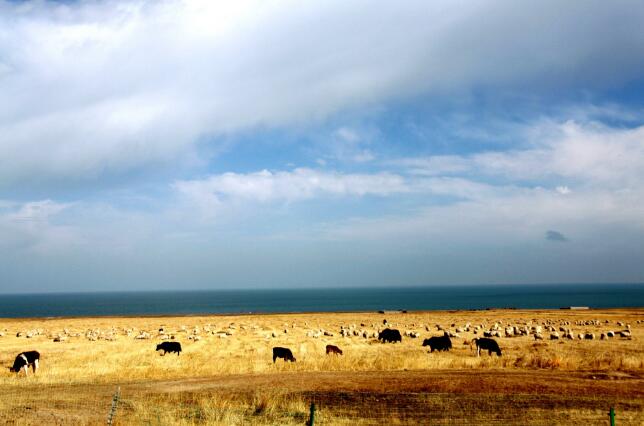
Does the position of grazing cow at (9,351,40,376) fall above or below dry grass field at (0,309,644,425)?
above

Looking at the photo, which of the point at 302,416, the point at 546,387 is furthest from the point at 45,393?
the point at 546,387

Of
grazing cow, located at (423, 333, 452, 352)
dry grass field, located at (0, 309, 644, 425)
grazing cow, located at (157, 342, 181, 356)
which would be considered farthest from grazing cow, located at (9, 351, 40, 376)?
grazing cow, located at (423, 333, 452, 352)

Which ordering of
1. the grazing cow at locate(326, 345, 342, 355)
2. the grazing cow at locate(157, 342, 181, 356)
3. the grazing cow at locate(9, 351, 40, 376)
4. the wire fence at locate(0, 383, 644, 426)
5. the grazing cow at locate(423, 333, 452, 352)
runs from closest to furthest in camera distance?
the wire fence at locate(0, 383, 644, 426) → the grazing cow at locate(9, 351, 40, 376) → the grazing cow at locate(326, 345, 342, 355) → the grazing cow at locate(423, 333, 452, 352) → the grazing cow at locate(157, 342, 181, 356)

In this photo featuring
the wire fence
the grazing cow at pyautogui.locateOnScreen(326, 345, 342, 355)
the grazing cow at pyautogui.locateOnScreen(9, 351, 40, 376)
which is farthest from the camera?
the grazing cow at pyautogui.locateOnScreen(326, 345, 342, 355)

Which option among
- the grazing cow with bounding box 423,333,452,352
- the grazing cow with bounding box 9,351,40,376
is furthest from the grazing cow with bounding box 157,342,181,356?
the grazing cow with bounding box 423,333,452,352

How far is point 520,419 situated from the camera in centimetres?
1716

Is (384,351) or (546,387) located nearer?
(546,387)

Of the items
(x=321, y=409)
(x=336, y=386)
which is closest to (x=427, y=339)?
(x=336, y=386)

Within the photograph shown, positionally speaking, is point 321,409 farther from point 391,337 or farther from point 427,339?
point 391,337

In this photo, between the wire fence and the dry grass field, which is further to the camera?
the dry grass field

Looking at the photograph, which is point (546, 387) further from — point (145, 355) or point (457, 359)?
point (145, 355)

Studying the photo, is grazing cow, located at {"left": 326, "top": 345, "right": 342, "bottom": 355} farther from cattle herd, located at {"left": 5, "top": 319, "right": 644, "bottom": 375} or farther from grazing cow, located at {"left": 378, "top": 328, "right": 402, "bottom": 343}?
grazing cow, located at {"left": 378, "top": 328, "right": 402, "bottom": 343}

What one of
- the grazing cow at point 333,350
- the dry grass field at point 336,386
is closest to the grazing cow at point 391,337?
the dry grass field at point 336,386

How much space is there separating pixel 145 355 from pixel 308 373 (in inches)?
573
